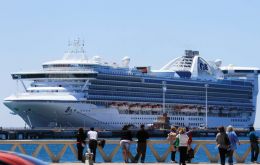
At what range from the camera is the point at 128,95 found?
104125 millimetres

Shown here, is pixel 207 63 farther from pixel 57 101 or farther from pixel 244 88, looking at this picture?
pixel 57 101

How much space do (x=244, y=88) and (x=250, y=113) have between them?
3.98 metres

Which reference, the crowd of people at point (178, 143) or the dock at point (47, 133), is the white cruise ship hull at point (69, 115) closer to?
the dock at point (47, 133)

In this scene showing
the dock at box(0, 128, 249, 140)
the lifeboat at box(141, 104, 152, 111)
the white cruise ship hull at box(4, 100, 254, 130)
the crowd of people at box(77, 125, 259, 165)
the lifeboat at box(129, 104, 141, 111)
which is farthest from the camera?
the lifeboat at box(141, 104, 152, 111)

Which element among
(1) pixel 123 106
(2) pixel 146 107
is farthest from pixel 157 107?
(1) pixel 123 106

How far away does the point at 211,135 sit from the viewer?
11156 centimetres

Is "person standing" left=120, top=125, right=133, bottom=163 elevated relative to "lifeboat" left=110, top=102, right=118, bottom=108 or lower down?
elevated

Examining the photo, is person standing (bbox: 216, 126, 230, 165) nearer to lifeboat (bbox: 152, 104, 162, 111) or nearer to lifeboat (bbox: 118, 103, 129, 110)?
lifeboat (bbox: 118, 103, 129, 110)

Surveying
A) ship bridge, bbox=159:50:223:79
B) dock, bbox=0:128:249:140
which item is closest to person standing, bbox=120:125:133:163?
dock, bbox=0:128:249:140

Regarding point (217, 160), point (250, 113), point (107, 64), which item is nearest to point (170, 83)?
point (107, 64)

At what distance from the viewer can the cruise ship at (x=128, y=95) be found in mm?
96750

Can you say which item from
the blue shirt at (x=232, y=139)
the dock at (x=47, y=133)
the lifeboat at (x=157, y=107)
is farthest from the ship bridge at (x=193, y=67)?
the blue shirt at (x=232, y=139)

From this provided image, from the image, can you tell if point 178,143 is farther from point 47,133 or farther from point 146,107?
point 146,107

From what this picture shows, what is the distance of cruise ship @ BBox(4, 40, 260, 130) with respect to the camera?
9675cm
